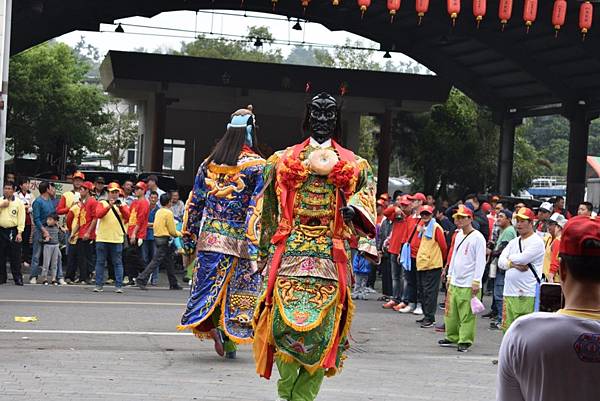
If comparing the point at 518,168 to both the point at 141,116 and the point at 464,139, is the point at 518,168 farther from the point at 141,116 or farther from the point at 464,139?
the point at 141,116

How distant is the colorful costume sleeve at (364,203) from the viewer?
755cm

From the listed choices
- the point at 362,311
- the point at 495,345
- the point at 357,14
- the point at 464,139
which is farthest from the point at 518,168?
the point at 495,345

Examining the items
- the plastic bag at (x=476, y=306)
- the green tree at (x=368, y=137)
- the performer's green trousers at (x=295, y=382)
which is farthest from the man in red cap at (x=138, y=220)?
the green tree at (x=368, y=137)

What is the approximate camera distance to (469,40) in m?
32.1

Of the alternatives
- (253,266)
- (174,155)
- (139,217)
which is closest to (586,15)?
(139,217)

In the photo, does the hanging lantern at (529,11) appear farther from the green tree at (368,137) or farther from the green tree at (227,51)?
the green tree at (227,51)

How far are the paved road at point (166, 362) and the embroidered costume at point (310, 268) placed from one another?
93cm

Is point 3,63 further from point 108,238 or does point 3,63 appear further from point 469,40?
point 469,40

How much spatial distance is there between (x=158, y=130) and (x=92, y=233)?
16447mm

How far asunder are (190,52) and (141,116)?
2210 inches

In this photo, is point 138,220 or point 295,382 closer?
point 295,382

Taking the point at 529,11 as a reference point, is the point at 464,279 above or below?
below

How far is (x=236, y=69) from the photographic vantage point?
3362 centimetres

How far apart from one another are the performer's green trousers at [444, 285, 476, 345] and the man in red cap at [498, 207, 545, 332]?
22.4 inches
